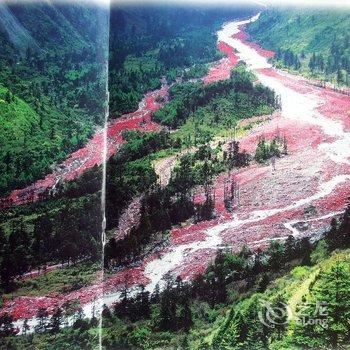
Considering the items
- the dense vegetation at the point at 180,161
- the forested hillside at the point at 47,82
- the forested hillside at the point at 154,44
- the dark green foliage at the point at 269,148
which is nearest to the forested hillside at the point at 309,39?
the forested hillside at the point at 154,44

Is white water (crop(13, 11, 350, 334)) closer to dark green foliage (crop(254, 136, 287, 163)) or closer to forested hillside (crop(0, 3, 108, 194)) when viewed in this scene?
dark green foliage (crop(254, 136, 287, 163))

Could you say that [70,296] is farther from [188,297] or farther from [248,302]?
[248,302]

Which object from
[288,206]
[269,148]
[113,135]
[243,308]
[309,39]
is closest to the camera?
[243,308]

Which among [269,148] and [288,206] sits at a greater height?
[269,148]

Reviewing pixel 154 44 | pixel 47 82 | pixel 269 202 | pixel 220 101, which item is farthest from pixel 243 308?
pixel 47 82

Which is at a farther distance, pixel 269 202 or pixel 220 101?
pixel 220 101

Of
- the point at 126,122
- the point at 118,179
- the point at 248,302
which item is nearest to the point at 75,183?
the point at 118,179

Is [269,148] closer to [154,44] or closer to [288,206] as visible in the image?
[288,206]
